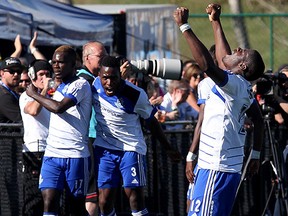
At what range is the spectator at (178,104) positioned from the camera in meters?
12.4

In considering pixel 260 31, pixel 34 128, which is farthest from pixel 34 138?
pixel 260 31

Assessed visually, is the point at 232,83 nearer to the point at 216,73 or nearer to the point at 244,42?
the point at 216,73

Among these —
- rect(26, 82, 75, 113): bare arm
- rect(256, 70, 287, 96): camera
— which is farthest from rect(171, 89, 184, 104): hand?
rect(26, 82, 75, 113): bare arm

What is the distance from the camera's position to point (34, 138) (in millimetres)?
10508

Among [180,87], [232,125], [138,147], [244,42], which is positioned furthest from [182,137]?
[244,42]

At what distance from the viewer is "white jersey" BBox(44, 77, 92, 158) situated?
376 inches

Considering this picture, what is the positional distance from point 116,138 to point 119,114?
0.25m

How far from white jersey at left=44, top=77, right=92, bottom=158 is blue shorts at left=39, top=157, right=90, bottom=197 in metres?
0.06

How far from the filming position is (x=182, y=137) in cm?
1190

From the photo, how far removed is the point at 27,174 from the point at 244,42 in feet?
38.7

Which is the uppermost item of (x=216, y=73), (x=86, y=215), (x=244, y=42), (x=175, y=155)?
(x=244, y=42)

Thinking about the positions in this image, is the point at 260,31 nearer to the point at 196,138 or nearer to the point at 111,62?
the point at 111,62

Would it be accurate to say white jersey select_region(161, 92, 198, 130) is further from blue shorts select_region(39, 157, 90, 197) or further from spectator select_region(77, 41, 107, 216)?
blue shorts select_region(39, 157, 90, 197)

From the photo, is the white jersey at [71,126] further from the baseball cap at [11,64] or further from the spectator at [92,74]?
the baseball cap at [11,64]
